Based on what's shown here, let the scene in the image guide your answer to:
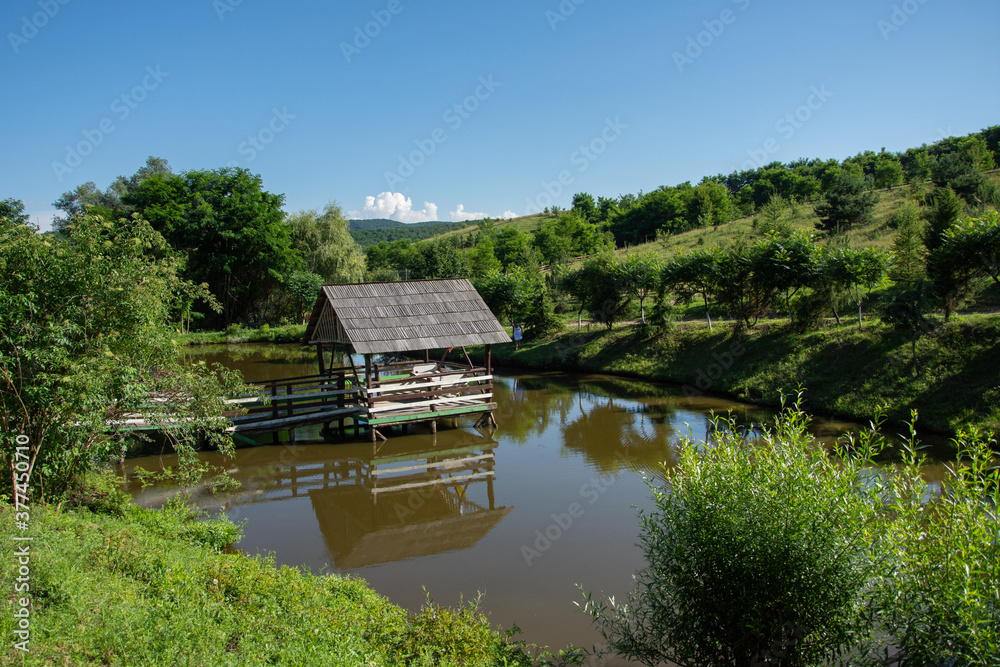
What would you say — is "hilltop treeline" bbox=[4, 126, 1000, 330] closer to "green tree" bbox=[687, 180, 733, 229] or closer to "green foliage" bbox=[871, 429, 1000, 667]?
"green tree" bbox=[687, 180, 733, 229]

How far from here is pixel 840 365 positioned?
17391mm

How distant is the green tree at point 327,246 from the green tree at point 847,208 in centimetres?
3041

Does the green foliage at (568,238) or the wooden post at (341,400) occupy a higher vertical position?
the green foliage at (568,238)

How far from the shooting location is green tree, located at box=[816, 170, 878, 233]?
34.6 meters

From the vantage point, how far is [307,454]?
1473cm

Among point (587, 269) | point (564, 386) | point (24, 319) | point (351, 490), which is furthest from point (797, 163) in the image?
point (24, 319)

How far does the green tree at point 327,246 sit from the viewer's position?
139 ft

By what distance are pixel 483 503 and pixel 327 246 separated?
34.9 m

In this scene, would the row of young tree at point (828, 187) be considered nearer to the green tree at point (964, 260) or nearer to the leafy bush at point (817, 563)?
the green tree at point (964, 260)

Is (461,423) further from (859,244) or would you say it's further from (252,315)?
(252,315)

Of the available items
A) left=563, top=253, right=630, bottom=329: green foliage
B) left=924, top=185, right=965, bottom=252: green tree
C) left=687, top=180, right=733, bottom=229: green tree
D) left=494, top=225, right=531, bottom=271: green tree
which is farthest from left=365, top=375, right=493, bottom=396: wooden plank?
left=687, top=180, right=733, bottom=229: green tree

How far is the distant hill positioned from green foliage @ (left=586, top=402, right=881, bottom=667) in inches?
5092

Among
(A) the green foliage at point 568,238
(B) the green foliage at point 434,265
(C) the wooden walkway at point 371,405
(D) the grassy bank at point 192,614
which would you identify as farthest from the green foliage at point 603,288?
(A) the green foliage at point 568,238

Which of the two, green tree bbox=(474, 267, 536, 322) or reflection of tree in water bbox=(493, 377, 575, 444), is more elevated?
green tree bbox=(474, 267, 536, 322)
